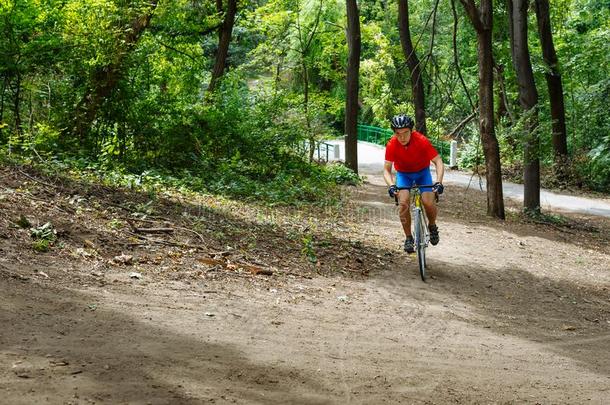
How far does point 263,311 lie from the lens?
7.94 m

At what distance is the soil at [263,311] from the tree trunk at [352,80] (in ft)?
44.1

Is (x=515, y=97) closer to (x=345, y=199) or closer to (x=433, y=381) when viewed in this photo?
(x=345, y=199)

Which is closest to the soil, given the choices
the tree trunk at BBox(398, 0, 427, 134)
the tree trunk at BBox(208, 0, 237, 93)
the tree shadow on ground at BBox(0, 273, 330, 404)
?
the tree shadow on ground at BBox(0, 273, 330, 404)

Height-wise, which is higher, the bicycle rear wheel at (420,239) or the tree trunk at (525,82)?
the tree trunk at (525,82)

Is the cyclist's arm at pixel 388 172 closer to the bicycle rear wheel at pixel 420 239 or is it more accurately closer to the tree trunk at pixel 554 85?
the bicycle rear wheel at pixel 420 239

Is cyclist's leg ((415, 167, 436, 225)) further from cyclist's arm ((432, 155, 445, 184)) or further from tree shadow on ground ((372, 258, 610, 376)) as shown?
tree shadow on ground ((372, 258, 610, 376))

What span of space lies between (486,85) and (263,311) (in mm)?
11614

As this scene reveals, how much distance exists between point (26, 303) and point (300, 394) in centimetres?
273

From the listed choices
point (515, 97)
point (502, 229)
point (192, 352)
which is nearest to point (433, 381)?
point (192, 352)

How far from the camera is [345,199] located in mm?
20812

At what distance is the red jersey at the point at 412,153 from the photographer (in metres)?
10.6

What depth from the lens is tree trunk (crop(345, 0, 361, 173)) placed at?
87.2 ft

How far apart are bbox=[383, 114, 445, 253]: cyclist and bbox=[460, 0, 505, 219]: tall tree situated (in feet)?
23.9

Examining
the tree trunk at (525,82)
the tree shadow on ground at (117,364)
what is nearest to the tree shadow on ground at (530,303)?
the tree shadow on ground at (117,364)
